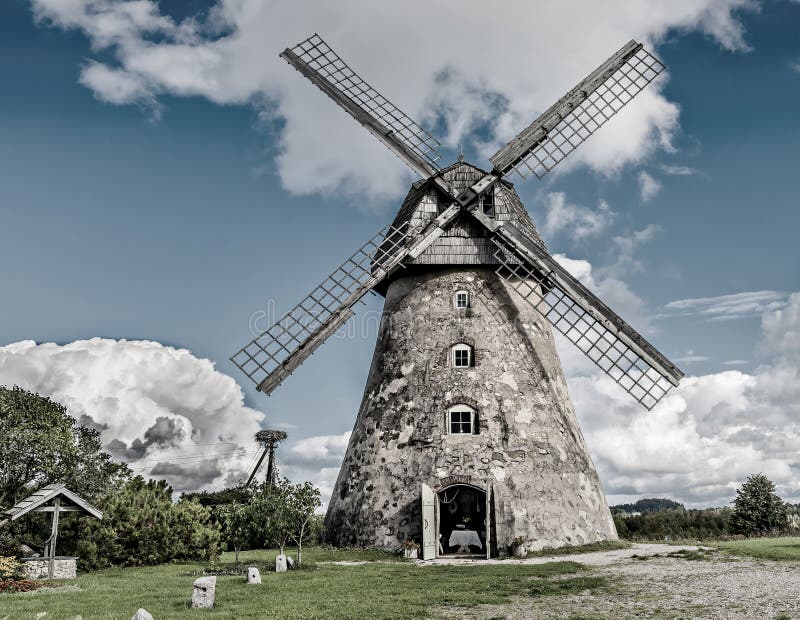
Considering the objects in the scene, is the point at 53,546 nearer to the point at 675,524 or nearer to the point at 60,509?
the point at 60,509

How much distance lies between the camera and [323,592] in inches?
537

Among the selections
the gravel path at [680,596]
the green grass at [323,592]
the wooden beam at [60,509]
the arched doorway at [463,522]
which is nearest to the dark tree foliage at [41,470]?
the wooden beam at [60,509]

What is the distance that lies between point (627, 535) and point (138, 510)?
2093 cm

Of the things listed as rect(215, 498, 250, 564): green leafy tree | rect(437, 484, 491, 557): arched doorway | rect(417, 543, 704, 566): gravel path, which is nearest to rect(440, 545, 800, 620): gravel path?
rect(417, 543, 704, 566): gravel path

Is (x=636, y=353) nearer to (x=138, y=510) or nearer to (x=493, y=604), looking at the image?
(x=493, y=604)

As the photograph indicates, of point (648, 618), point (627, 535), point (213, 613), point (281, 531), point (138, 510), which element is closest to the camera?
point (648, 618)

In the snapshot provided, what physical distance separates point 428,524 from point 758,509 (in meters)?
18.0

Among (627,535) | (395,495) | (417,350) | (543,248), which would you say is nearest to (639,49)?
(543,248)

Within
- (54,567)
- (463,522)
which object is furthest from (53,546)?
(463,522)

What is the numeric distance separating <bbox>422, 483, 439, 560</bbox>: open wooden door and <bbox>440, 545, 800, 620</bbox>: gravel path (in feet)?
17.2

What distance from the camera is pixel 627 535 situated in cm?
3053

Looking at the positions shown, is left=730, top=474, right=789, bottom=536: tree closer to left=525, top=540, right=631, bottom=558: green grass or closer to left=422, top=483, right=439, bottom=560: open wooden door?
left=525, top=540, right=631, bottom=558: green grass

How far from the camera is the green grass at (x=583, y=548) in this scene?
19.6m

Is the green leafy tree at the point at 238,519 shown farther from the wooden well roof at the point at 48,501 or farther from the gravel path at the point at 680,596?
the gravel path at the point at 680,596
